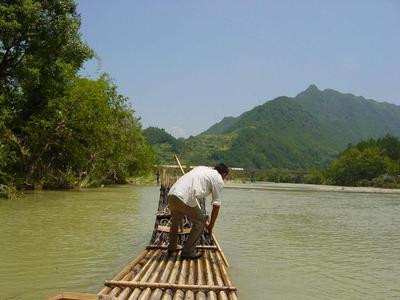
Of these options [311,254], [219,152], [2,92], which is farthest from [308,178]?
[311,254]

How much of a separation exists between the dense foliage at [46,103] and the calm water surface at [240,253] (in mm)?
7584

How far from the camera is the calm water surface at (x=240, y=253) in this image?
6.95 metres

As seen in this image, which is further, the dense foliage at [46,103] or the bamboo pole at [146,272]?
the dense foliage at [46,103]

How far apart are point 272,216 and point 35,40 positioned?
13.1m

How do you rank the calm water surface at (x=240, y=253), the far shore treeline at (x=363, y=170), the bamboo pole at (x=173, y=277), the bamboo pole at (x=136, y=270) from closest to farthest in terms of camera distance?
1. the bamboo pole at (x=136, y=270)
2. the bamboo pole at (x=173, y=277)
3. the calm water surface at (x=240, y=253)
4. the far shore treeline at (x=363, y=170)

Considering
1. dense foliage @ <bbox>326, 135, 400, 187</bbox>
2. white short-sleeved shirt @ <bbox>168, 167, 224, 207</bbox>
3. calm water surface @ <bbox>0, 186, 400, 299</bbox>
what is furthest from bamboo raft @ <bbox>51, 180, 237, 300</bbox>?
dense foliage @ <bbox>326, 135, 400, 187</bbox>

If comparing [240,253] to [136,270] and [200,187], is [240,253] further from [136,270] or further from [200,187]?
[136,270]

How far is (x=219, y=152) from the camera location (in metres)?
165

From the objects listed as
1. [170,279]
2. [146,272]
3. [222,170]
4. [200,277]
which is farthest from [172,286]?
[222,170]

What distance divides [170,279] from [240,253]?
4.40 m

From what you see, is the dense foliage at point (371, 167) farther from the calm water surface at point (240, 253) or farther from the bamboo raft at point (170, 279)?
the bamboo raft at point (170, 279)

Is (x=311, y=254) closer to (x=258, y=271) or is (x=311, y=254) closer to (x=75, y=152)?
(x=258, y=271)

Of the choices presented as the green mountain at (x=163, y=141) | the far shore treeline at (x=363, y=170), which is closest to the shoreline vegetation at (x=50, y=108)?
the far shore treeline at (x=363, y=170)

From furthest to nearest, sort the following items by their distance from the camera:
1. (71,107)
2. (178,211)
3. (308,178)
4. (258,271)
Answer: (308,178)
(71,107)
(258,271)
(178,211)
